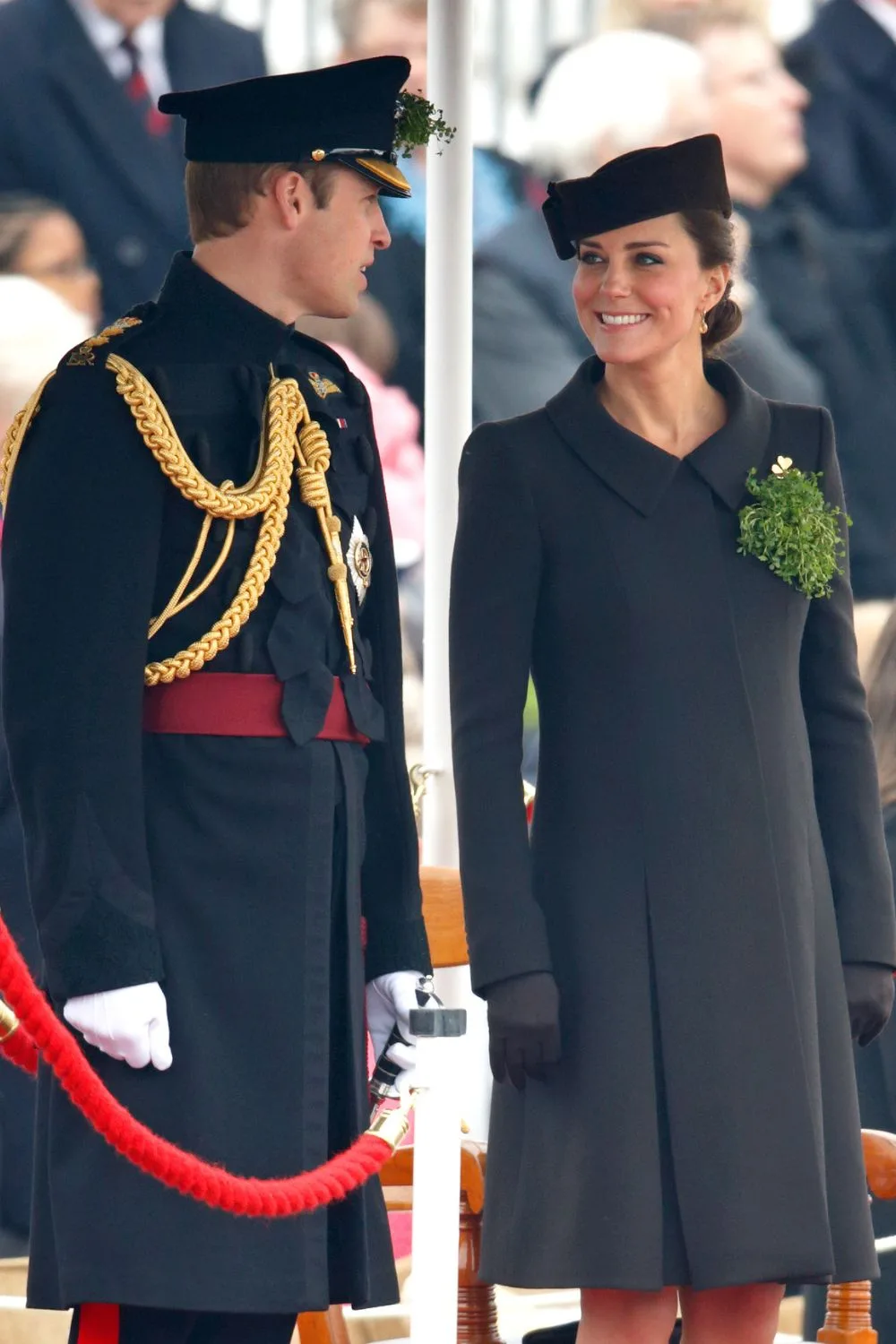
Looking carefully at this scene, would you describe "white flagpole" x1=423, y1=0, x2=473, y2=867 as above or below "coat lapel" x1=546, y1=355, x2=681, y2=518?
above

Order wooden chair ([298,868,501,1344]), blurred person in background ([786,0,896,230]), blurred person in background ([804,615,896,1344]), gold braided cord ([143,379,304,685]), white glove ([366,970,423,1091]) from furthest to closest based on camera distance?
blurred person in background ([786,0,896,230])
blurred person in background ([804,615,896,1344])
wooden chair ([298,868,501,1344])
white glove ([366,970,423,1091])
gold braided cord ([143,379,304,685])

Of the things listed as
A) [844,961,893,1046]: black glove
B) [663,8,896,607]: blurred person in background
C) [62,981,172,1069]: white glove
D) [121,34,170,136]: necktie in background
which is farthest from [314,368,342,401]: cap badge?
[663,8,896,607]: blurred person in background

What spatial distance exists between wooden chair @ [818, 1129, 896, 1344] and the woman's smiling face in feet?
4.22

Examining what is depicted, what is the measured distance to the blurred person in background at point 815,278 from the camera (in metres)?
4.95

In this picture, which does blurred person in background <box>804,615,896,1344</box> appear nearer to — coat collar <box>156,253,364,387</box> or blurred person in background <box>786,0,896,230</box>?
blurred person in background <box>786,0,896,230</box>

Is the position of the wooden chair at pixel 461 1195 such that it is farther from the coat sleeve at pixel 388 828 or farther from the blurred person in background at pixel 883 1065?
the blurred person in background at pixel 883 1065

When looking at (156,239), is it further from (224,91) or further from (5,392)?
(224,91)

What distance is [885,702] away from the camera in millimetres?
4930

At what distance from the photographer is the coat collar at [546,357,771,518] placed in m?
2.75

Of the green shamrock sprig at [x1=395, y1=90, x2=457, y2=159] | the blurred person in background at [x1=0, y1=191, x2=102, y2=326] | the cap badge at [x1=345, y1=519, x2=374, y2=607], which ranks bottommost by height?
the cap badge at [x1=345, y1=519, x2=374, y2=607]

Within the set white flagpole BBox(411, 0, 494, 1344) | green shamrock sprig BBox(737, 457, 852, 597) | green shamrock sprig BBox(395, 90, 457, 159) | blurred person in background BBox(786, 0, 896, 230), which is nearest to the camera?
green shamrock sprig BBox(395, 90, 457, 159)

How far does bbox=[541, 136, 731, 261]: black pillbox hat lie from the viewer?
2.83 meters

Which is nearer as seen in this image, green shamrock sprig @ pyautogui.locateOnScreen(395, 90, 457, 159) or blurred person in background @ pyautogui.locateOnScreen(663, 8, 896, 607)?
green shamrock sprig @ pyautogui.locateOnScreen(395, 90, 457, 159)

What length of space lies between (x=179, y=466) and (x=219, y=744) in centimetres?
28
